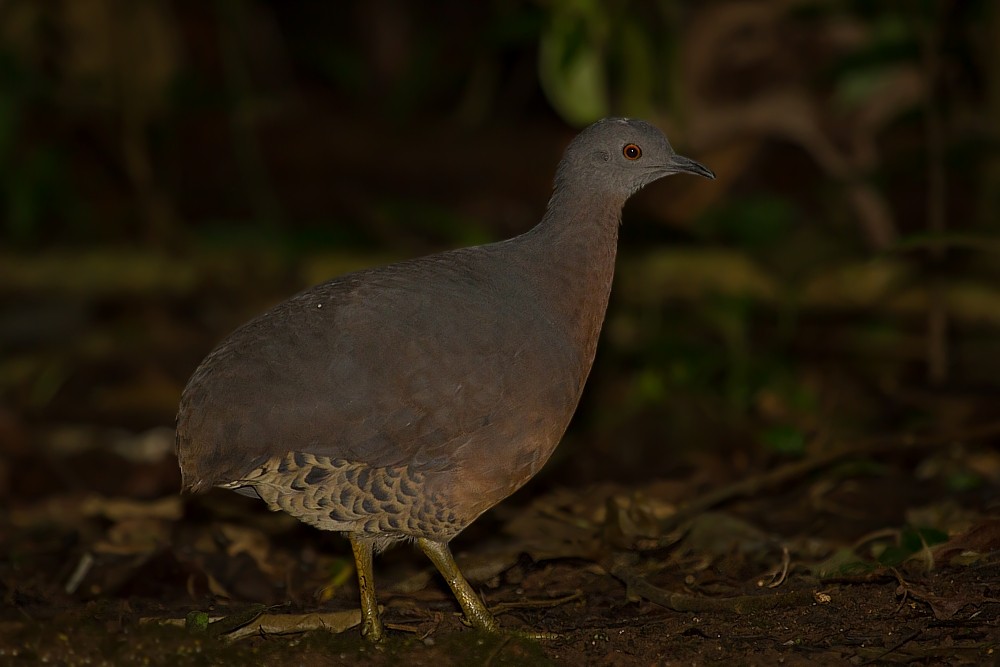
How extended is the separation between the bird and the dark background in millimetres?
1638

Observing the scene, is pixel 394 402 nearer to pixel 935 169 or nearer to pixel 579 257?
pixel 579 257

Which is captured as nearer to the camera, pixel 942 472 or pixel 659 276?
pixel 942 472

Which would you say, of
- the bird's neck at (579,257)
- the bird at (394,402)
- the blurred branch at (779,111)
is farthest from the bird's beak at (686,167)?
the blurred branch at (779,111)

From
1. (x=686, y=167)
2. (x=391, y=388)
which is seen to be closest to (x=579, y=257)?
(x=686, y=167)

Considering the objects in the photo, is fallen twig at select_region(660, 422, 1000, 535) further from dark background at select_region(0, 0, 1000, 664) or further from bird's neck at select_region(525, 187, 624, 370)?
bird's neck at select_region(525, 187, 624, 370)

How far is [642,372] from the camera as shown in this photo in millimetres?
7055

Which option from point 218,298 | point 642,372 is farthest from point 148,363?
point 642,372

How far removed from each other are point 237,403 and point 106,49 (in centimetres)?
513

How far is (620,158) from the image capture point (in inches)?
172

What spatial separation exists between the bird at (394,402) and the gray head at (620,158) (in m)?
0.46

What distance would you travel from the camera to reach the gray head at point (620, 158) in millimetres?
4352

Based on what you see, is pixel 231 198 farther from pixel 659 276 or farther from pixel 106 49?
pixel 659 276

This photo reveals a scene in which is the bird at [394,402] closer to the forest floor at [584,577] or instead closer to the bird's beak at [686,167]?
the forest floor at [584,577]

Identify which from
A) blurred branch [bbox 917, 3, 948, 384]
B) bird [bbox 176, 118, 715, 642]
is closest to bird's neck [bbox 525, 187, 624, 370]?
bird [bbox 176, 118, 715, 642]
